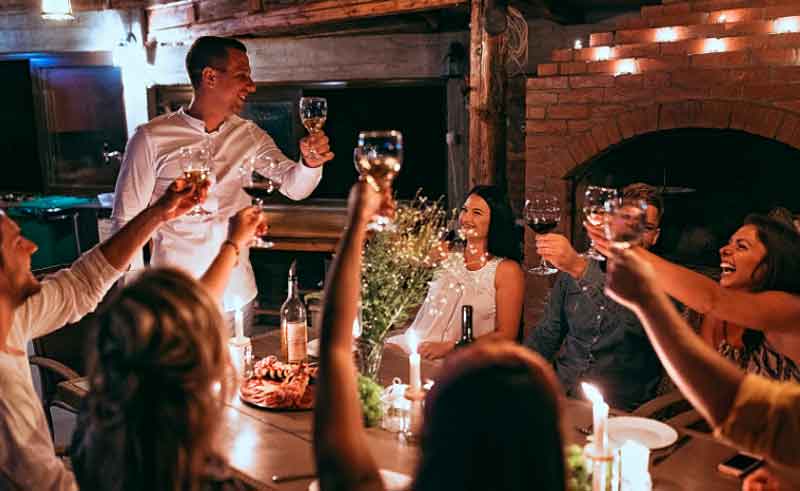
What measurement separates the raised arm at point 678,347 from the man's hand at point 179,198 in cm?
128

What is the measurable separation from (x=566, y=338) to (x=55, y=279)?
1993 millimetres

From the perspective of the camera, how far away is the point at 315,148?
2967mm

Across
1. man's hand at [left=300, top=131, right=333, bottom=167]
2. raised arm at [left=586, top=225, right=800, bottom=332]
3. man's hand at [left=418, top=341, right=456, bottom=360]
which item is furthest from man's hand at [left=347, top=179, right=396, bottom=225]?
man's hand at [left=418, top=341, right=456, bottom=360]

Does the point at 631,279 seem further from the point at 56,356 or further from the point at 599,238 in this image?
the point at 56,356

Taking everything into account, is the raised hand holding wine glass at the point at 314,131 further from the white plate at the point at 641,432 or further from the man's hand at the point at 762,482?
the man's hand at the point at 762,482

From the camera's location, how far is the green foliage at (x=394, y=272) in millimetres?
2314

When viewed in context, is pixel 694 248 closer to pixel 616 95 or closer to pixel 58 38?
pixel 616 95

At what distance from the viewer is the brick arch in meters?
4.06

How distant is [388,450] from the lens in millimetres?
2092

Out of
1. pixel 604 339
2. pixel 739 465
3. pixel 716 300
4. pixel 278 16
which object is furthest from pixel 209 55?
pixel 278 16

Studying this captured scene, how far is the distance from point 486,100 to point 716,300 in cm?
323

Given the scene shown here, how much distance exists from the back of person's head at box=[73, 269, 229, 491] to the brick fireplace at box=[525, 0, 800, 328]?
368 centimetres

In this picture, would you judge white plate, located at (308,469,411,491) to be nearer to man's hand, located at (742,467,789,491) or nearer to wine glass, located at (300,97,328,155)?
man's hand, located at (742,467,789,491)

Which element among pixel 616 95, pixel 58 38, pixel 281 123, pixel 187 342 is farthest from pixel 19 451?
pixel 58 38
